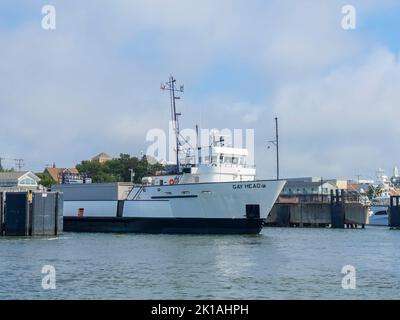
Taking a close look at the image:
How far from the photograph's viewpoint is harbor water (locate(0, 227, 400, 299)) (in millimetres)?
20266

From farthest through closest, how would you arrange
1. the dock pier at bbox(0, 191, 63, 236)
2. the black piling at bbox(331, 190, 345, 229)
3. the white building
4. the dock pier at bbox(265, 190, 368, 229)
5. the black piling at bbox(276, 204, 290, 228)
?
the white building, the black piling at bbox(276, 204, 290, 228), the dock pier at bbox(265, 190, 368, 229), the black piling at bbox(331, 190, 345, 229), the dock pier at bbox(0, 191, 63, 236)

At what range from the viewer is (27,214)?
4650 centimetres

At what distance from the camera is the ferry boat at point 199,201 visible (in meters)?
48.8

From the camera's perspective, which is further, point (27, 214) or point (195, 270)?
point (27, 214)

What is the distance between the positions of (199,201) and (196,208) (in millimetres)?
631

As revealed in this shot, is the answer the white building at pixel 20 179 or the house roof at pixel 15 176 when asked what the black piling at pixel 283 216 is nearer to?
the white building at pixel 20 179

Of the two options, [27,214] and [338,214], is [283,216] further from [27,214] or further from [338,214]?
[27,214]

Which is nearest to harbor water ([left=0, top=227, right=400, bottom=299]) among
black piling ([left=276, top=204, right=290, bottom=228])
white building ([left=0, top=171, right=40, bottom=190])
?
black piling ([left=276, top=204, right=290, bottom=228])

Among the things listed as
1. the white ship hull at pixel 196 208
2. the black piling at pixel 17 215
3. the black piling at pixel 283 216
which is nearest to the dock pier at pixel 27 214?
the black piling at pixel 17 215

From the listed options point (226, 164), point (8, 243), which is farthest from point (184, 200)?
point (8, 243)

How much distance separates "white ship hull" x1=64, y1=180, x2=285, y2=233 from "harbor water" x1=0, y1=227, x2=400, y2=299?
879 centimetres

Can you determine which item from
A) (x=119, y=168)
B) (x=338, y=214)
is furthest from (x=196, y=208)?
(x=119, y=168)

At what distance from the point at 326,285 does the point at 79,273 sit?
361 inches

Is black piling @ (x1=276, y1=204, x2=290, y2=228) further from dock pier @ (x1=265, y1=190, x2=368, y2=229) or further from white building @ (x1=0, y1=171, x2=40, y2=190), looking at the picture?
white building @ (x1=0, y1=171, x2=40, y2=190)
